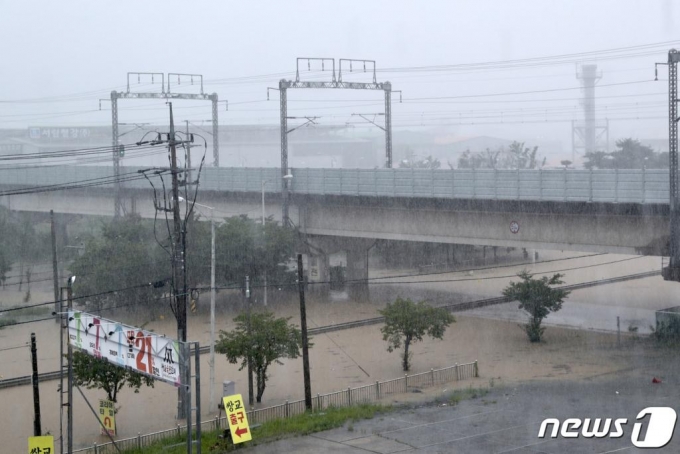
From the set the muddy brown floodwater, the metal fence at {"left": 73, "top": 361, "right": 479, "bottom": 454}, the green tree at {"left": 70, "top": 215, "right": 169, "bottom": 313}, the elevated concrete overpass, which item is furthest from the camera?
the green tree at {"left": 70, "top": 215, "right": 169, "bottom": 313}

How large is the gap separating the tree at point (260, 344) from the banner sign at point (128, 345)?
499 centimetres

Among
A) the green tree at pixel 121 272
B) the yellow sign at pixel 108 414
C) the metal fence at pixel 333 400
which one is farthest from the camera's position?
the green tree at pixel 121 272

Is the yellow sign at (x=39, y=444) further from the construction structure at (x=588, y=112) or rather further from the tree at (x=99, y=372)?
the construction structure at (x=588, y=112)

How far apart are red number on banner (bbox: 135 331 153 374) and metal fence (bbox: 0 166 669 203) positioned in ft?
31.7

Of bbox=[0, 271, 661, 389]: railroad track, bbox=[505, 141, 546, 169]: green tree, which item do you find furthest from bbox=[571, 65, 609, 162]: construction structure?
bbox=[0, 271, 661, 389]: railroad track

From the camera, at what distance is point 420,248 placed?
140 feet

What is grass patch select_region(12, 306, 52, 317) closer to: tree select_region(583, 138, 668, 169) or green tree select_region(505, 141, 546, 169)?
tree select_region(583, 138, 668, 169)

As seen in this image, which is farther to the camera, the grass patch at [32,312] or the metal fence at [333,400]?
the grass patch at [32,312]

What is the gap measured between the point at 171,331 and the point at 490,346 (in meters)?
9.16

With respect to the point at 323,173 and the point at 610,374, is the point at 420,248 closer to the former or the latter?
the point at 323,173

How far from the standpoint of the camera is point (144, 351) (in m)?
10.6

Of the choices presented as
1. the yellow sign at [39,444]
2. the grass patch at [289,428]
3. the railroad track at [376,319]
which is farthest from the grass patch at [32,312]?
the yellow sign at [39,444]

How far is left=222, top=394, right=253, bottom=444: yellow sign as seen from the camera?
11883 mm

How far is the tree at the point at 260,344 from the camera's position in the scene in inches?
630
